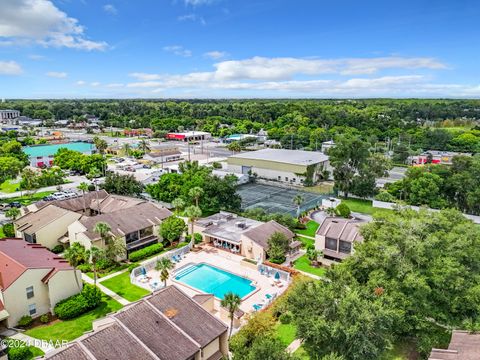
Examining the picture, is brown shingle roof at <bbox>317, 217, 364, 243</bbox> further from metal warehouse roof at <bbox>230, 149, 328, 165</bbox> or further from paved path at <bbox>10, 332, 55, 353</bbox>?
metal warehouse roof at <bbox>230, 149, 328, 165</bbox>

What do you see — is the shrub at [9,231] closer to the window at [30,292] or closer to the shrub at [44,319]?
the window at [30,292]

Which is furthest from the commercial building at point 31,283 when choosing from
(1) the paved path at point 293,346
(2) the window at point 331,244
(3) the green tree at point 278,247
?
(2) the window at point 331,244

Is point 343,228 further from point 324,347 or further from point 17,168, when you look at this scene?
point 17,168

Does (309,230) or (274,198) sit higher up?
(274,198)

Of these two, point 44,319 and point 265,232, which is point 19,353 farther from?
point 265,232

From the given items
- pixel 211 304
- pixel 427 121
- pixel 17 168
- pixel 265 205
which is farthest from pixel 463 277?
pixel 427 121

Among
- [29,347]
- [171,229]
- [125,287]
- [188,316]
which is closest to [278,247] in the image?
[171,229]
